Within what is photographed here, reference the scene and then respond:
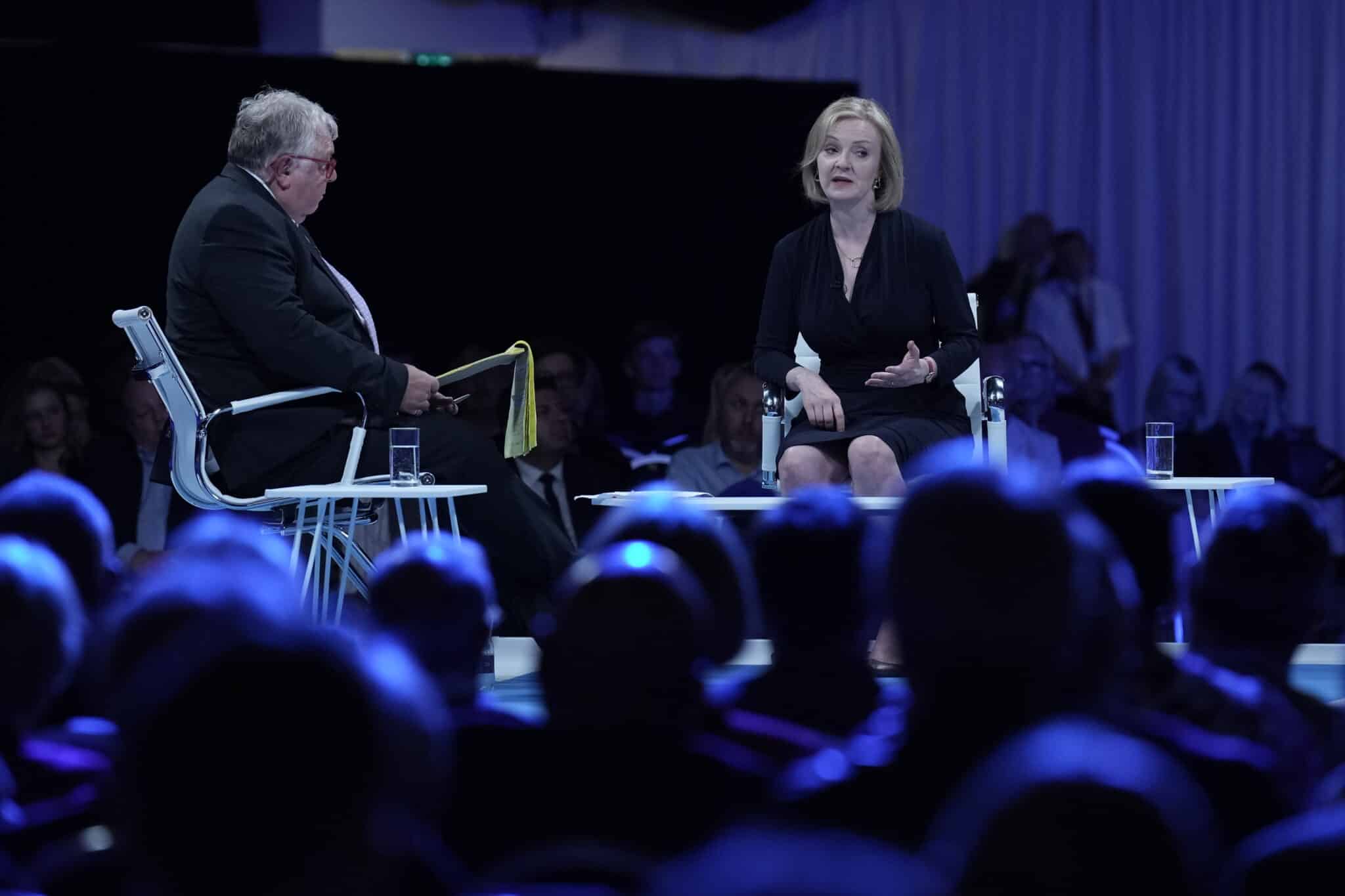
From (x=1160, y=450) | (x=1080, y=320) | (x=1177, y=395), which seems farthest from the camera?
(x=1080, y=320)

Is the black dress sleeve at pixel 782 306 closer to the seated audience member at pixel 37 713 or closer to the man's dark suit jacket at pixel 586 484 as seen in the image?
the man's dark suit jacket at pixel 586 484

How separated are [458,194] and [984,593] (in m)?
5.87

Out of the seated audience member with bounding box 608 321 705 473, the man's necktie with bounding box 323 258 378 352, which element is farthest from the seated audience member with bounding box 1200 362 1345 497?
the man's necktie with bounding box 323 258 378 352

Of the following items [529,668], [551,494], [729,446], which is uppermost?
[729,446]

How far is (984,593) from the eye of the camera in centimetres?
56

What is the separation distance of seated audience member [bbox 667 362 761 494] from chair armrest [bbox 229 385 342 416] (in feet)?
6.16

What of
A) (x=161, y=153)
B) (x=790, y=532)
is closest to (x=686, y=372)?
(x=161, y=153)

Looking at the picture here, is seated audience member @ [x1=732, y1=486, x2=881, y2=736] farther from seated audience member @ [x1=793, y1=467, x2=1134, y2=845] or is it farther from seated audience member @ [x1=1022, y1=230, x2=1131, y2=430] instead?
seated audience member @ [x1=1022, y1=230, x2=1131, y2=430]

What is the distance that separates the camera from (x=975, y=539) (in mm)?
573

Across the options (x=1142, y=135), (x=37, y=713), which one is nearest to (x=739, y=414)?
(x=1142, y=135)

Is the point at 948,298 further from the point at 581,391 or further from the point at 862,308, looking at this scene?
the point at 581,391

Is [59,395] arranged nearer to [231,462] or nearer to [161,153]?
[161,153]

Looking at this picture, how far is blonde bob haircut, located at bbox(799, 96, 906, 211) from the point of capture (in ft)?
11.5

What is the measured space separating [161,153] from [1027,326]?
3331mm
